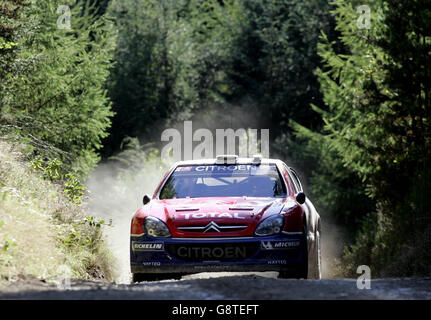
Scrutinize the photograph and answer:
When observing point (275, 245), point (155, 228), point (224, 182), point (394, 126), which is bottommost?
point (275, 245)

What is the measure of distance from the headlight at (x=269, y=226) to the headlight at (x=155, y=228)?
42.2 inches

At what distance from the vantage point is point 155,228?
7953 mm

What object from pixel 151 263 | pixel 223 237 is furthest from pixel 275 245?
pixel 151 263

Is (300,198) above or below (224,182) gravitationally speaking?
below

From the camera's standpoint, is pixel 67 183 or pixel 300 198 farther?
pixel 67 183

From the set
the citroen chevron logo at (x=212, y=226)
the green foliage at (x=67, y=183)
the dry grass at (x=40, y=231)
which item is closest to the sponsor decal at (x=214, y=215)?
the citroen chevron logo at (x=212, y=226)

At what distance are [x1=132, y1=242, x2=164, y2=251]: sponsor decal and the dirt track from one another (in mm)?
606

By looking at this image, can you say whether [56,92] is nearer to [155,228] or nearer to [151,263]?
[155,228]

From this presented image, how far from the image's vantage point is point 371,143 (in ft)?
55.6

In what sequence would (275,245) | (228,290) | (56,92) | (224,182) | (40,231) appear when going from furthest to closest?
(56,92), (224,182), (40,231), (275,245), (228,290)

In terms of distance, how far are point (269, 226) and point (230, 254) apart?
0.56m

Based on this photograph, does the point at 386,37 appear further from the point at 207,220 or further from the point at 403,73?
the point at 207,220

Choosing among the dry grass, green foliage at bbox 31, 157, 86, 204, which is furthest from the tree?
the dry grass
